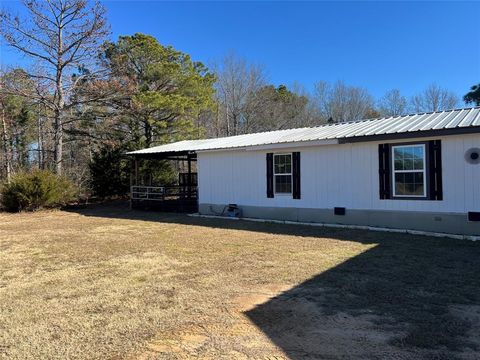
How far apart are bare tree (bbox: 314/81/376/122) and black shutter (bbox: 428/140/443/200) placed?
86.0ft

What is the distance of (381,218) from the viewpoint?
30.9ft

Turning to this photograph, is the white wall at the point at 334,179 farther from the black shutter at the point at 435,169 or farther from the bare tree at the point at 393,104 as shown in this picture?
the bare tree at the point at 393,104

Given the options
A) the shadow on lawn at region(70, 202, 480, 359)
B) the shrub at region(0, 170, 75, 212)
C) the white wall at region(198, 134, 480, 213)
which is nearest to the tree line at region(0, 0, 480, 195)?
the shrub at region(0, 170, 75, 212)

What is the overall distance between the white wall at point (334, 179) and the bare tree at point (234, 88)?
1867 centimetres

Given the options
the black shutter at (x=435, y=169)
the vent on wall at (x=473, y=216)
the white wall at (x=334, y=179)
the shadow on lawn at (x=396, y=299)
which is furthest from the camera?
the black shutter at (x=435, y=169)

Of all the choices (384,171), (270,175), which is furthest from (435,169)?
(270,175)

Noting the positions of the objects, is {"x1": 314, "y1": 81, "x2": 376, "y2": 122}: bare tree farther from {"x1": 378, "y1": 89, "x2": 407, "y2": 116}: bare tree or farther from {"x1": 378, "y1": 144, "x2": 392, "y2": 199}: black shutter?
{"x1": 378, "y1": 144, "x2": 392, "y2": 199}: black shutter

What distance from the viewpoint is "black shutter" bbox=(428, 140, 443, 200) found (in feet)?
27.9

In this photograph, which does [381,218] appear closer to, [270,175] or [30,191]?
[270,175]

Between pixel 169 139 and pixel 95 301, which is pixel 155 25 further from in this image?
pixel 95 301

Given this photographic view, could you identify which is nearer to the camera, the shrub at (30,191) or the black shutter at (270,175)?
the black shutter at (270,175)

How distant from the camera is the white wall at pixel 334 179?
8.27 metres

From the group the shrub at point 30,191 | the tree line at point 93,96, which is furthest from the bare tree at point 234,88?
the shrub at point 30,191

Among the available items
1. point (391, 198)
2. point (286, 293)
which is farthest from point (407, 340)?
point (391, 198)
